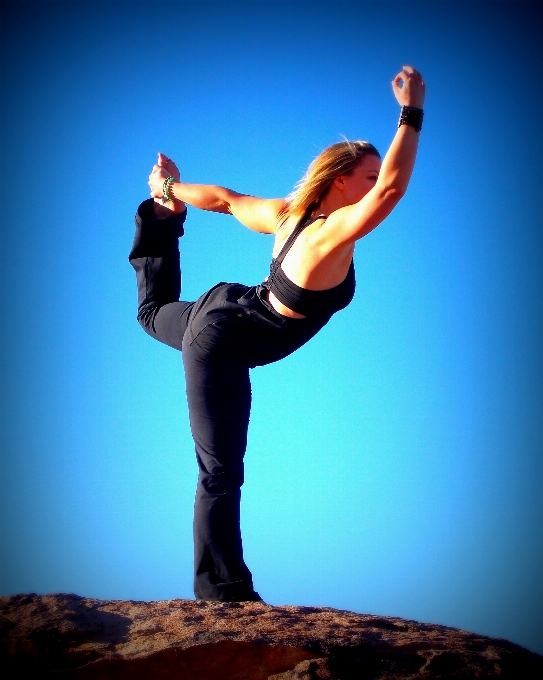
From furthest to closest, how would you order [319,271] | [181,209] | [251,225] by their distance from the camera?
[181,209] → [251,225] → [319,271]

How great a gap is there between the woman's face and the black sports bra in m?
0.33

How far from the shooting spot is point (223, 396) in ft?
13.3

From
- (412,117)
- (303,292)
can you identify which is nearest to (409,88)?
(412,117)

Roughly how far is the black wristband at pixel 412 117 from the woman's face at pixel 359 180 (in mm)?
605

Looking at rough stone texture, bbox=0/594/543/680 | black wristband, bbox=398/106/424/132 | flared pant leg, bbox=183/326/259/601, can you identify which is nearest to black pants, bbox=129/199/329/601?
flared pant leg, bbox=183/326/259/601

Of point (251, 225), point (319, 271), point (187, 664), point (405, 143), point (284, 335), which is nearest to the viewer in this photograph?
point (187, 664)

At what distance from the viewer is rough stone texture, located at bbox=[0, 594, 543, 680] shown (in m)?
2.81

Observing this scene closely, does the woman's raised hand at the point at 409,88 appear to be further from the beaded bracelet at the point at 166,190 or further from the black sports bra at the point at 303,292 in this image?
the beaded bracelet at the point at 166,190

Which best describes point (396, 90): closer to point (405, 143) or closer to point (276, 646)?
point (405, 143)

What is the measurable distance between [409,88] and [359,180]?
676mm

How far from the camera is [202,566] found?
3.81m

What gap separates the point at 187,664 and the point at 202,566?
0.96m

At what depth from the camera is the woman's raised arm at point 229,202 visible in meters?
4.63

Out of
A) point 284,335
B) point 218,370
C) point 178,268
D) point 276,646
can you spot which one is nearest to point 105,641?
point 276,646
